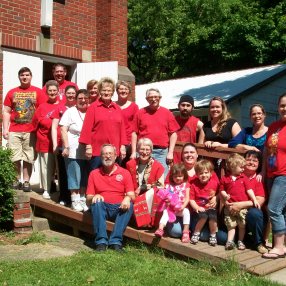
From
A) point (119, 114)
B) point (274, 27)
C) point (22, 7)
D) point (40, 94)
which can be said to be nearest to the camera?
point (119, 114)

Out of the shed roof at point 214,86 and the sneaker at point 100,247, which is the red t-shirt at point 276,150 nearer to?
the sneaker at point 100,247

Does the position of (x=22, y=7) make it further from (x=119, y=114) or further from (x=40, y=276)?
(x=40, y=276)

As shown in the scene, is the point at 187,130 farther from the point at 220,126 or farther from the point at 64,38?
the point at 64,38

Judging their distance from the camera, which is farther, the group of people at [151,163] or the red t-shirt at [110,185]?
the red t-shirt at [110,185]

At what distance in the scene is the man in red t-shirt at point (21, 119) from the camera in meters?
6.71

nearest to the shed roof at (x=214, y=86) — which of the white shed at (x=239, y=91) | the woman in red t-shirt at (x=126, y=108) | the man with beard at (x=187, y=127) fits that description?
the white shed at (x=239, y=91)

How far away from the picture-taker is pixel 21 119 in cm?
671

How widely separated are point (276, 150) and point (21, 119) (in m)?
3.63

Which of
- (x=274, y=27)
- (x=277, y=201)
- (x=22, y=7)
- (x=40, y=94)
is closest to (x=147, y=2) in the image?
(x=274, y=27)

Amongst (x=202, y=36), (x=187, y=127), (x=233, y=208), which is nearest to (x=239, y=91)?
(x=187, y=127)

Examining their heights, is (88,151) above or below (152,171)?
above

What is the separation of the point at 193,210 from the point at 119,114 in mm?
1567

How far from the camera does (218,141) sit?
605 cm

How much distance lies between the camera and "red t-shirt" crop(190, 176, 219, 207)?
5.55 meters
